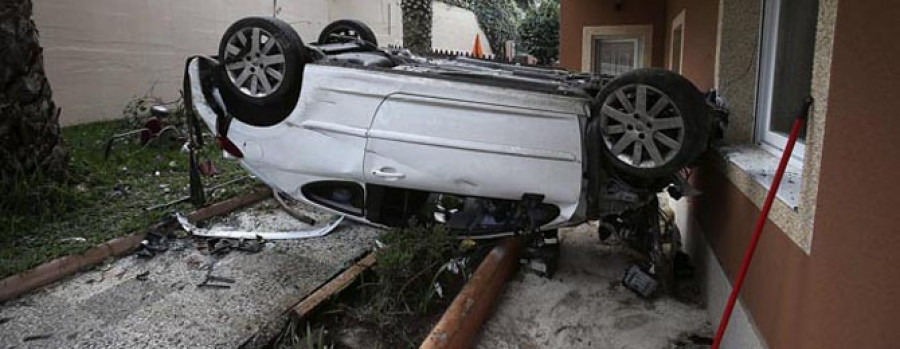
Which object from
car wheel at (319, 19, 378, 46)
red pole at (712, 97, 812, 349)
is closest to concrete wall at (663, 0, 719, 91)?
red pole at (712, 97, 812, 349)

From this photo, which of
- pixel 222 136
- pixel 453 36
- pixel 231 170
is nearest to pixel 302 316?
pixel 222 136

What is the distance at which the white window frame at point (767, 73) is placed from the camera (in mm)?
3777

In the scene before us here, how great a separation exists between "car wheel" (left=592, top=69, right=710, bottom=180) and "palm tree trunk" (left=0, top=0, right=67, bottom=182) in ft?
16.4

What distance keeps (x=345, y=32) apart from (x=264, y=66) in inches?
79.6

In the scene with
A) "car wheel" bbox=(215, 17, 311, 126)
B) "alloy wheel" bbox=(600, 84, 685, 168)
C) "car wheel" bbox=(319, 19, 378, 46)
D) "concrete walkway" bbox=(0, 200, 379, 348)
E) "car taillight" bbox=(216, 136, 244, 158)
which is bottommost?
"concrete walkway" bbox=(0, 200, 379, 348)

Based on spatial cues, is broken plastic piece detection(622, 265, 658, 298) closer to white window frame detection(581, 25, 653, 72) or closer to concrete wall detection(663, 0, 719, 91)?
concrete wall detection(663, 0, 719, 91)

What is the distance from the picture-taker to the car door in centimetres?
393

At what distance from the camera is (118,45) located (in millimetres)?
9703

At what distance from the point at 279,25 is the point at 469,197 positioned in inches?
70.8

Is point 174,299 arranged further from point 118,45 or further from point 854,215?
point 118,45

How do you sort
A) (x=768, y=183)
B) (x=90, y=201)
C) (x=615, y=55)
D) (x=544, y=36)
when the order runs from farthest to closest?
1. (x=544, y=36)
2. (x=615, y=55)
3. (x=90, y=201)
4. (x=768, y=183)

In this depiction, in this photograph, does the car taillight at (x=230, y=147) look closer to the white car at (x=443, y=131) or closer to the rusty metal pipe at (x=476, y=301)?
the white car at (x=443, y=131)

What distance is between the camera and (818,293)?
2105 millimetres

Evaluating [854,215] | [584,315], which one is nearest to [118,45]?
[584,315]
